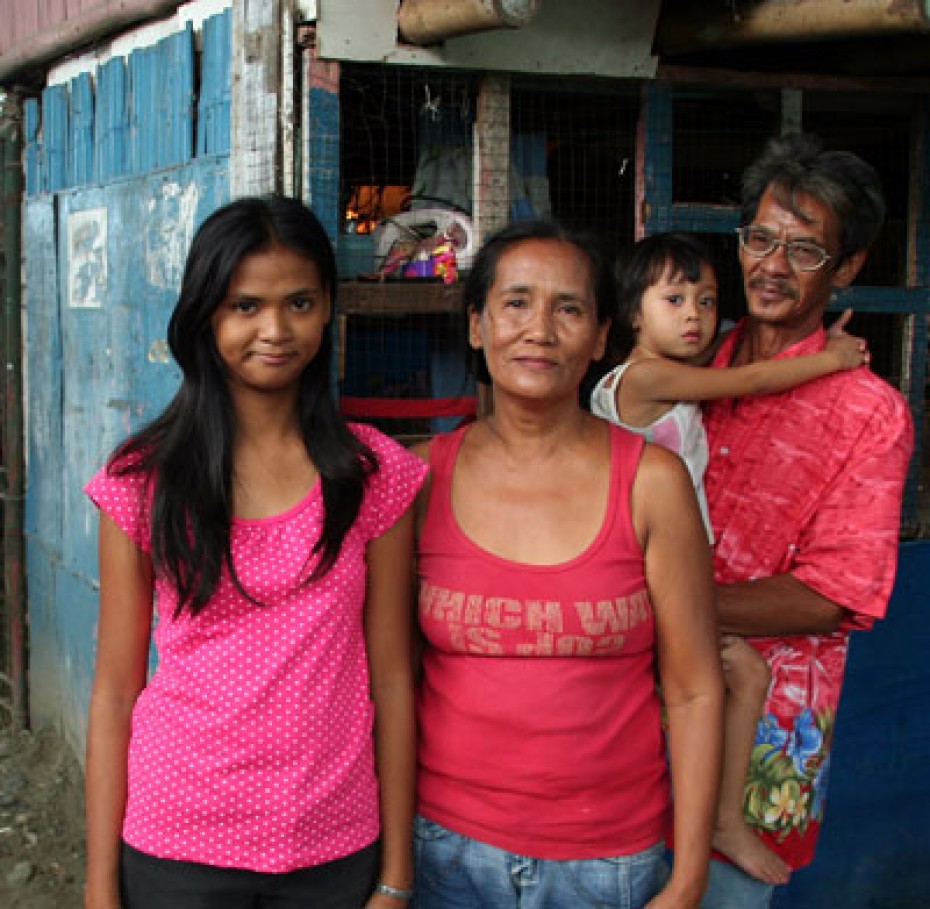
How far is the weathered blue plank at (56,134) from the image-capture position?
485 centimetres

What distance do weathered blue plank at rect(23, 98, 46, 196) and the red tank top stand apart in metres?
3.90

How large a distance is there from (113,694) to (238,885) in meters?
0.38

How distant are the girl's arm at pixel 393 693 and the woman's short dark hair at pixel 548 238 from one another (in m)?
0.43

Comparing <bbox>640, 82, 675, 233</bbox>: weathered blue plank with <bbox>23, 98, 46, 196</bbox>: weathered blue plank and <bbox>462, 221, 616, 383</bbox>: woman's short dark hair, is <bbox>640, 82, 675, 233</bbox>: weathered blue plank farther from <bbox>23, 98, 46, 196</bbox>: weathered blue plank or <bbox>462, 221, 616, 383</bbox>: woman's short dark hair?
<bbox>23, 98, 46, 196</bbox>: weathered blue plank

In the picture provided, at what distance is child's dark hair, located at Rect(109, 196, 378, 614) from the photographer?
191cm

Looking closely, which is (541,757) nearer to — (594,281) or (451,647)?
(451,647)

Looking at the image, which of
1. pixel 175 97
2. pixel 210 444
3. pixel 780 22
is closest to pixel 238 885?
pixel 210 444

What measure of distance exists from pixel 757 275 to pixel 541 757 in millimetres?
1060

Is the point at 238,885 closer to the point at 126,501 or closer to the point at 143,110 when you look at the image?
the point at 126,501

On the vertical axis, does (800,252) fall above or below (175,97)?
below

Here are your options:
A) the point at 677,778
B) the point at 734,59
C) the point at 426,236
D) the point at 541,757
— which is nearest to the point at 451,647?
the point at 541,757

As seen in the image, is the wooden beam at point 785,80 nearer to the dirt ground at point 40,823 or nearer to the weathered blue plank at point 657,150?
the weathered blue plank at point 657,150

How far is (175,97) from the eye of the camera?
3.79 meters

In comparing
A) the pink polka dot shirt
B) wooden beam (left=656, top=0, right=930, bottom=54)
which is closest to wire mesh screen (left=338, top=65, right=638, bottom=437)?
wooden beam (left=656, top=0, right=930, bottom=54)
